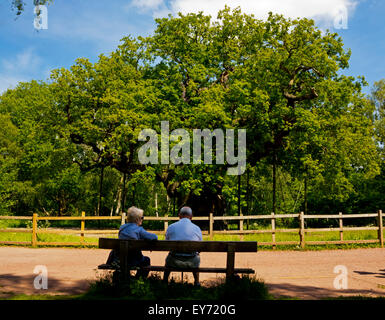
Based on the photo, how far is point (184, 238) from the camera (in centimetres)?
630

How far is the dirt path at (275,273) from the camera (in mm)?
6879

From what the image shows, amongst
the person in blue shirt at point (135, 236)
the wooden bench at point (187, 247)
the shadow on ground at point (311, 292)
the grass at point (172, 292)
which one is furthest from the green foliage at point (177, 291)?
the shadow on ground at point (311, 292)

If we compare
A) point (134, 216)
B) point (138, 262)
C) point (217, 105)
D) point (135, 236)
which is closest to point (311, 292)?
point (138, 262)

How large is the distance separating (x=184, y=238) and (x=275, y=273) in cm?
398

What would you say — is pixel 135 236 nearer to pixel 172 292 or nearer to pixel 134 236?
pixel 134 236

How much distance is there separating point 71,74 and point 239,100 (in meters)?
13.1

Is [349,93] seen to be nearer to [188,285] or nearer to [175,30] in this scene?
[175,30]

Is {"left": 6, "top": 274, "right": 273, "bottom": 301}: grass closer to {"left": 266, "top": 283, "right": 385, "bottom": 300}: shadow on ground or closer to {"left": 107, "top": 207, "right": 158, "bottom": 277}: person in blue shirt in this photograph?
{"left": 107, "top": 207, "right": 158, "bottom": 277}: person in blue shirt

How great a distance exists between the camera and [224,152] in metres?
22.4

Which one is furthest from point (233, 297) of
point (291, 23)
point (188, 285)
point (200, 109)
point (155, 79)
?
point (155, 79)

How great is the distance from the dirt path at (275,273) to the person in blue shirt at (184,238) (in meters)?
1.21

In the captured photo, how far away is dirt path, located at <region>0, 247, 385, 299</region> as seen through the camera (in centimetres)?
688

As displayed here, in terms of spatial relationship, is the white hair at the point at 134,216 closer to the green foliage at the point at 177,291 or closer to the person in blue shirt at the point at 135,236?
the person in blue shirt at the point at 135,236

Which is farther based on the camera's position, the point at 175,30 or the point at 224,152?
the point at 175,30
